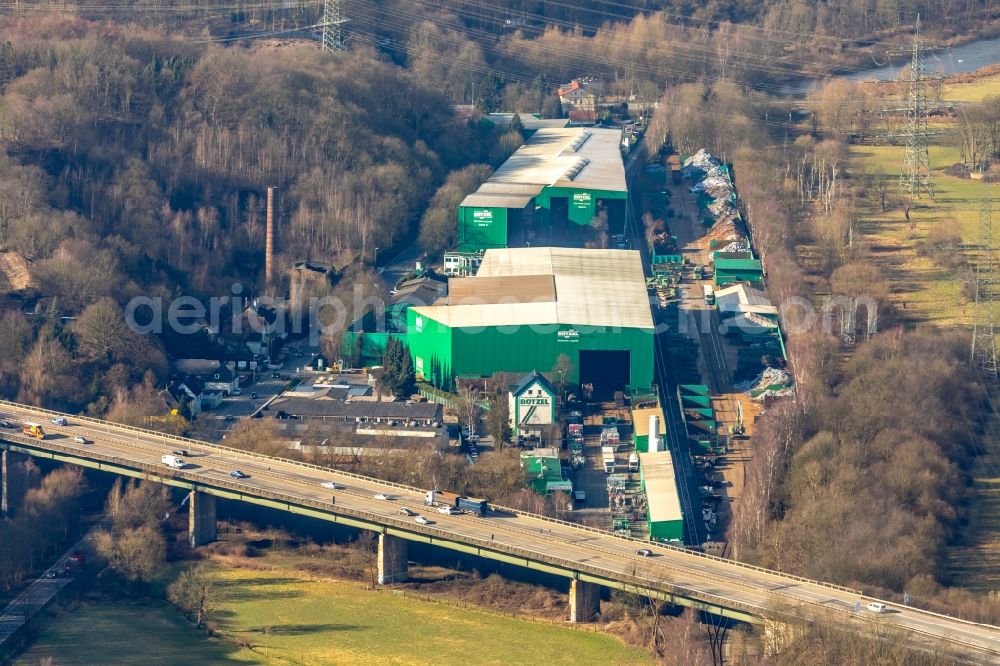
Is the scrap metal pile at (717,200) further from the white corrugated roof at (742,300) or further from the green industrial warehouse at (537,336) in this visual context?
the green industrial warehouse at (537,336)

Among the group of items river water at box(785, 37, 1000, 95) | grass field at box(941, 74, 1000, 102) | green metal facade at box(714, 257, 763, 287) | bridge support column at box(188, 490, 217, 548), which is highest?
river water at box(785, 37, 1000, 95)

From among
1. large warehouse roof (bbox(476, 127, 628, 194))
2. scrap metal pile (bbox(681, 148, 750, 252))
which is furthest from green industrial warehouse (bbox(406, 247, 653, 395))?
large warehouse roof (bbox(476, 127, 628, 194))

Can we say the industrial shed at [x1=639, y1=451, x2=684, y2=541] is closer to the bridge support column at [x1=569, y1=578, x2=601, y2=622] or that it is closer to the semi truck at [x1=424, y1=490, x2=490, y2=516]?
the bridge support column at [x1=569, y1=578, x2=601, y2=622]

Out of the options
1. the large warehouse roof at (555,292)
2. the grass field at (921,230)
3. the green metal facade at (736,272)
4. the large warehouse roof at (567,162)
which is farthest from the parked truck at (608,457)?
the large warehouse roof at (567,162)

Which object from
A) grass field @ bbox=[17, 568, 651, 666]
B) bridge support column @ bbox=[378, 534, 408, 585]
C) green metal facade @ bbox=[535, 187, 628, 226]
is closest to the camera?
grass field @ bbox=[17, 568, 651, 666]

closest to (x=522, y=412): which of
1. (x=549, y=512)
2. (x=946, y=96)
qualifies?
(x=549, y=512)

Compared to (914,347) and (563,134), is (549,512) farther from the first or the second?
(563,134)

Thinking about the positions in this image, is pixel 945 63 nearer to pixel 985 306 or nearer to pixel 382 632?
pixel 985 306
